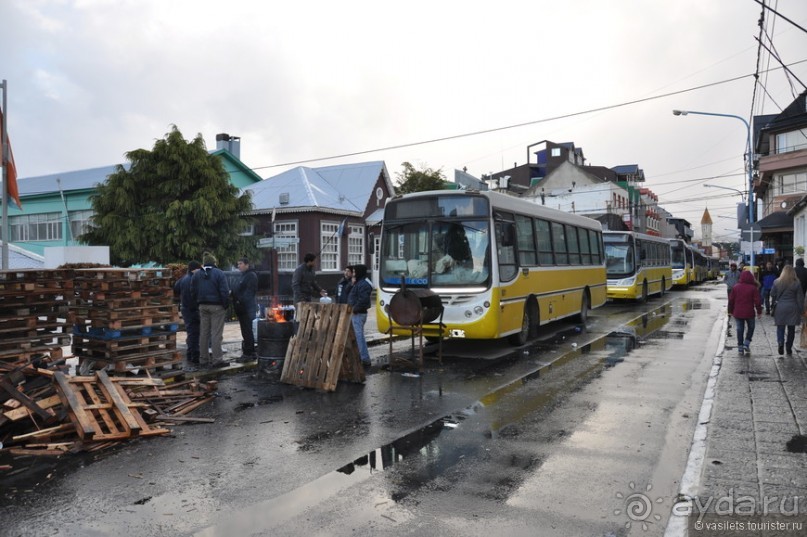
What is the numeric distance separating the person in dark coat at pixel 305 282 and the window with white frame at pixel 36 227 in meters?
30.1

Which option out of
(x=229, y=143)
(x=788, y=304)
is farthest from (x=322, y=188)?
(x=788, y=304)

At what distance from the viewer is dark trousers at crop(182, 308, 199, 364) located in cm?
1120

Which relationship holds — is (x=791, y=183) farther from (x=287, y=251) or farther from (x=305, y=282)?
(x=305, y=282)

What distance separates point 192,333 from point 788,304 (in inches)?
432

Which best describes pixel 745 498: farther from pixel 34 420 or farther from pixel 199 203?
pixel 199 203

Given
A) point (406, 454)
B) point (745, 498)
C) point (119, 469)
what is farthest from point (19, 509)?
point (745, 498)

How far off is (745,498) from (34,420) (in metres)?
6.86

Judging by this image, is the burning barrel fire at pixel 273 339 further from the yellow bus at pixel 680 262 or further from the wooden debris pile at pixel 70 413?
the yellow bus at pixel 680 262

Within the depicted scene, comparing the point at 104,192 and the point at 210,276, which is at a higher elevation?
the point at 104,192

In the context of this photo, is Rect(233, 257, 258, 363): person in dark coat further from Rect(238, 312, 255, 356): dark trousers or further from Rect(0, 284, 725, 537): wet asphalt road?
Rect(0, 284, 725, 537): wet asphalt road

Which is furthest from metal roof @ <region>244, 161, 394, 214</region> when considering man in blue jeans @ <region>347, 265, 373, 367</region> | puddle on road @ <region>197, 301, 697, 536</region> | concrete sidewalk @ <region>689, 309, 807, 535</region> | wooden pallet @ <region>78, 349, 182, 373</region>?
concrete sidewalk @ <region>689, 309, 807, 535</region>

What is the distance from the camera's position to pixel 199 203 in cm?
2241

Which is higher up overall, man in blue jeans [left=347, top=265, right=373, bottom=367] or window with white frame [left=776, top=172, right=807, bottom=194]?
window with white frame [left=776, top=172, right=807, bottom=194]

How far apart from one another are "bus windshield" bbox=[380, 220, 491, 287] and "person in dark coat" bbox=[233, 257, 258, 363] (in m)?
2.58
